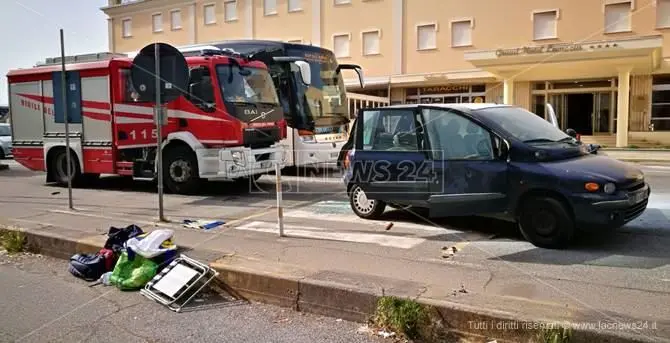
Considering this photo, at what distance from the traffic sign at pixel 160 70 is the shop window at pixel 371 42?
27735mm

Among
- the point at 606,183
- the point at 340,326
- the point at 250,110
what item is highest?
the point at 250,110

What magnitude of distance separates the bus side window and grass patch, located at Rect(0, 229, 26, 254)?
14.8 ft

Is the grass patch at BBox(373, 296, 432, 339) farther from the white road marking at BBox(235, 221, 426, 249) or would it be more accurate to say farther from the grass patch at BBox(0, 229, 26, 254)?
the grass patch at BBox(0, 229, 26, 254)

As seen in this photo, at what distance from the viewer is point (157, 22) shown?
45.3 m

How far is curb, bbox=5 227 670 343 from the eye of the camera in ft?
13.7

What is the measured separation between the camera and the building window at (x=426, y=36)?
33.8m

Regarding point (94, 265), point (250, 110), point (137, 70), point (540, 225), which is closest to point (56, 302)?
point (94, 265)

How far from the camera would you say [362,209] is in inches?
354

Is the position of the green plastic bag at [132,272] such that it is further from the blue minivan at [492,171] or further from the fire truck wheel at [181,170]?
the fire truck wheel at [181,170]

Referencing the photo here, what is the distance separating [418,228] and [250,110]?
5138 mm

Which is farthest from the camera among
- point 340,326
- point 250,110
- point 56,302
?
point 250,110

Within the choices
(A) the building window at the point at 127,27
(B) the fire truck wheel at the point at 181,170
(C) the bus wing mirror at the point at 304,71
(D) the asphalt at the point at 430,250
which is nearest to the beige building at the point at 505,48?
(A) the building window at the point at 127,27

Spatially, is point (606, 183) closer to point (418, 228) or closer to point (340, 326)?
point (418, 228)

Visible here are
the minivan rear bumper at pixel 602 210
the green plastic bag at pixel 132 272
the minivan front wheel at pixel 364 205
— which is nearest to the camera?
the green plastic bag at pixel 132 272
